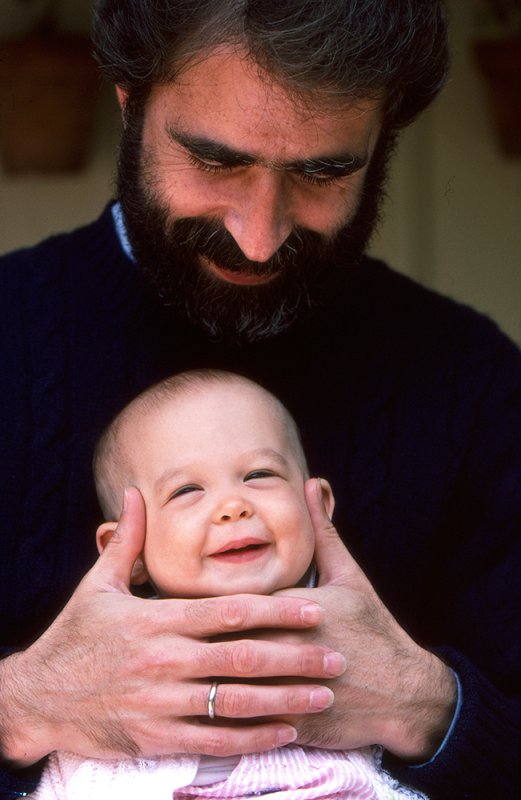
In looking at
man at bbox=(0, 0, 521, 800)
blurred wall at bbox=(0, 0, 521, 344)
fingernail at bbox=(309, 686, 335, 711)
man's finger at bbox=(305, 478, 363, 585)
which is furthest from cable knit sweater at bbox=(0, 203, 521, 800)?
blurred wall at bbox=(0, 0, 521, 344)

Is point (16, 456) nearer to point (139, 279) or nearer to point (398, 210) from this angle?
point (139, 279)

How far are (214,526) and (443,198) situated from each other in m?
1.87

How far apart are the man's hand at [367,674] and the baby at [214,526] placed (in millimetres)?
39

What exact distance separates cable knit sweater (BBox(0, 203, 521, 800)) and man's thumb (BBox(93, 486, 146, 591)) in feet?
0.84

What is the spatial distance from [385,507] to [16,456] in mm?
692

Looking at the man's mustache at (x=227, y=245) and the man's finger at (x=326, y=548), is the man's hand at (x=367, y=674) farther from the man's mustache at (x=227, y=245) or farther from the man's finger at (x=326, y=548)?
the man's mustache at (x=227, y=245)

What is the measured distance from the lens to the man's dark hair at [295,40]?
1.71 meters

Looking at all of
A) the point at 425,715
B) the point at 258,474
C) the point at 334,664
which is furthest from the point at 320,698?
the point at 258,474

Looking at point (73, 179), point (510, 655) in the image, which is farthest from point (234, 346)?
point (73, 179)

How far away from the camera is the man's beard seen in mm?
1954

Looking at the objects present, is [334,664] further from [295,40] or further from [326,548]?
[295,40]

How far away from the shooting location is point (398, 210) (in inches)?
132

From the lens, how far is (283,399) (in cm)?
210

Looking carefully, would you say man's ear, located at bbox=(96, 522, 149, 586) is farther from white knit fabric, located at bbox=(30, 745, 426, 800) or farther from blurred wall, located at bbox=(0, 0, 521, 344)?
blurred wall, located at bbox=(0, 0, 521, 344)
